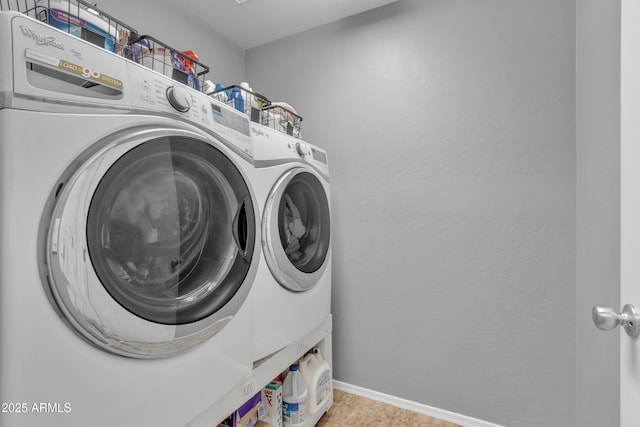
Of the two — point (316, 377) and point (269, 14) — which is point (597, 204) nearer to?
point (316, 377)

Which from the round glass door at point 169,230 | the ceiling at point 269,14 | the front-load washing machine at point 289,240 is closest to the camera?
the round glass door at point 169,230

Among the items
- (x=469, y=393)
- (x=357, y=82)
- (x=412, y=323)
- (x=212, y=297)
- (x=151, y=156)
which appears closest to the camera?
(x=151, y=156)

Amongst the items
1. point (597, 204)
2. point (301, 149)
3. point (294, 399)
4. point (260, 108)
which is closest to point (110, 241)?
point (301, 149)

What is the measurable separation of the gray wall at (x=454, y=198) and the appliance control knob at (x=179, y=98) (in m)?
1.21

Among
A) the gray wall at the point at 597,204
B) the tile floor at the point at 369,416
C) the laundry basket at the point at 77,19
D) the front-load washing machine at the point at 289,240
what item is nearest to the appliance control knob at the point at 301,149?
the front-load washing machine at the point at 289,240

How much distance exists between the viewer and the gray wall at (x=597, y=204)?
87 centimetres

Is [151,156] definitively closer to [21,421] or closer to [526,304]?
[21,421]

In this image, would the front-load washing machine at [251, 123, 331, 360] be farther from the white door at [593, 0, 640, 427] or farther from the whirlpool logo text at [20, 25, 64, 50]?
the white door at [593, 0, 640, 427]

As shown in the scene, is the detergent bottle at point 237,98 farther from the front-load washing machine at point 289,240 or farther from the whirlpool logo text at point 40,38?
the whirlpool logo text at point 40,38

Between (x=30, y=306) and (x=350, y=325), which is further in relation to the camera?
(x=350, y=325)

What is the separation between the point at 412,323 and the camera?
1704mm
